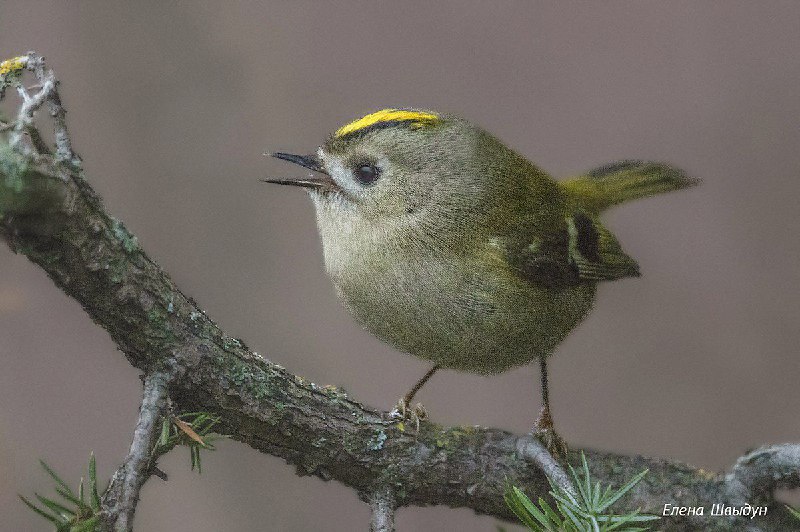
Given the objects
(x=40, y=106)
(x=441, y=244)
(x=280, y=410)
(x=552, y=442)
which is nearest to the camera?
(x=40, y=106)

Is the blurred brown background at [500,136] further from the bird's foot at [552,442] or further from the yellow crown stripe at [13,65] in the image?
the yellow crown stripe at [13,65]

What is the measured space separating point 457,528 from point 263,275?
1009mm

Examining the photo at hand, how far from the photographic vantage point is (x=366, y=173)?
1671mm

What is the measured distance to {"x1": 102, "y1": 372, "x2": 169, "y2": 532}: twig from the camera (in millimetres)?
1003

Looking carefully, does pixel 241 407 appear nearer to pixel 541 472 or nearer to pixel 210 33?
pixel 541 472

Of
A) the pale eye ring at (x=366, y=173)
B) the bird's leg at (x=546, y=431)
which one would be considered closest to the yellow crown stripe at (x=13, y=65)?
the pale eye ring at (x=366, y=173)

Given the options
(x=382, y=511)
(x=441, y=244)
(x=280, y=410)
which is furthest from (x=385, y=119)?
(x=382, y=511)

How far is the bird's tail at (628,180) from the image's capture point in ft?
7.23

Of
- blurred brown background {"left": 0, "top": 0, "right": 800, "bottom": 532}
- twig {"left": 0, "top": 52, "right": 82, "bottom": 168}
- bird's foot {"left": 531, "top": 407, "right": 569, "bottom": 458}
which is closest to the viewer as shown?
twig {"left": 0, "top": 52, "right": 82, "bottom": 168}

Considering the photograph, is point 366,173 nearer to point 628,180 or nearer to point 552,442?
point 552,442

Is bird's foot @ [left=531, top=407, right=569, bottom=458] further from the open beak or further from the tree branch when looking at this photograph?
the open beak

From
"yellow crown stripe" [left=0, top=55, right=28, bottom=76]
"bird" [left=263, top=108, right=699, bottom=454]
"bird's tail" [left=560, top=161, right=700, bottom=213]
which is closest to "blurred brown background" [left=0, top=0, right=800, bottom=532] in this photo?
"bird's tail" [left=560, top=161, right=700, bottom=213]

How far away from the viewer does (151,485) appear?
9.01ft

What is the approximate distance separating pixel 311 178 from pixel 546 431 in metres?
0.72
